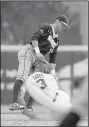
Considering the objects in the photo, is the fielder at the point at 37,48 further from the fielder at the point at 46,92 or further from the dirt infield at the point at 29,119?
the fielder at the point at 46,92

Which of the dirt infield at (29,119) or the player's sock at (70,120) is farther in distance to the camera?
the dirt infield at (29,119)

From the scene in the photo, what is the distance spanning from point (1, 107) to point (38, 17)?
4.93 feet

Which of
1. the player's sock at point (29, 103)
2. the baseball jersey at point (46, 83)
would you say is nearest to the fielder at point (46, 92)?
the baseball jersey at point (46, 83)

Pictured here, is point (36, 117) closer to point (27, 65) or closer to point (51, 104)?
point (27, 65)

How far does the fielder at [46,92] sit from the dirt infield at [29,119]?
26.2 inches

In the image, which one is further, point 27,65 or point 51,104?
point 27,65

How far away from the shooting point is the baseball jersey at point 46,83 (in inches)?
277

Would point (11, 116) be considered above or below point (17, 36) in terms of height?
below

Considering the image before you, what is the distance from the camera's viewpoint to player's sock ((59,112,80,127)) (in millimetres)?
4461

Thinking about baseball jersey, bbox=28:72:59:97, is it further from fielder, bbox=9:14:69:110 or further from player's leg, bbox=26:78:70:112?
fielder, bbox=9:14:69:110

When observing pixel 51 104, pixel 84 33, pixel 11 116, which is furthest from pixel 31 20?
pixel 51 104

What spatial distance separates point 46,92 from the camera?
7.02 m

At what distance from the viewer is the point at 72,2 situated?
1010 centimetres

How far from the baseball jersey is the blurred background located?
264 cm
